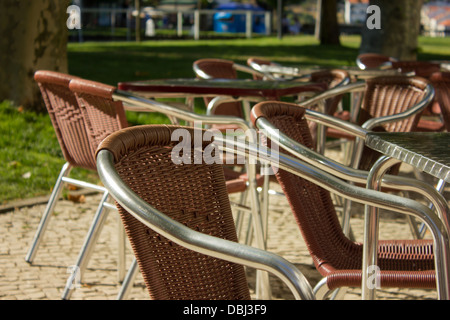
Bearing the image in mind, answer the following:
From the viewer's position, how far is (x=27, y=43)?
7781 mm

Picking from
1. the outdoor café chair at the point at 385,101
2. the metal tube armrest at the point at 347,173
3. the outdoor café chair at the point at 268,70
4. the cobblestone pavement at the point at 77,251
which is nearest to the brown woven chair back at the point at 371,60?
the outdoor café chair at the point at 268,70

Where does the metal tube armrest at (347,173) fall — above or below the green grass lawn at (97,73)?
above

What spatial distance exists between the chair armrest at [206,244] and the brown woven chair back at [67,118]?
2063 millimetres

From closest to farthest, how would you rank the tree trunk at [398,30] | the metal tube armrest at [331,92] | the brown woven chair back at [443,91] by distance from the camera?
the metal tube armrest at [331,92] < the brown woven chair back at [443,91] < the tree trunk at [398,30]

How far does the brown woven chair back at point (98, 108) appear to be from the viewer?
11.1ft

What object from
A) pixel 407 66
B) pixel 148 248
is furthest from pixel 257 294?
pixel 407 66

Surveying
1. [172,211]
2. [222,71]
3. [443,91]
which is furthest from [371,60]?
[172,211]

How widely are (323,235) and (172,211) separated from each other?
908 millimetres

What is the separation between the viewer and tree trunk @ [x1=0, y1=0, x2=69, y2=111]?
7676 millimetres

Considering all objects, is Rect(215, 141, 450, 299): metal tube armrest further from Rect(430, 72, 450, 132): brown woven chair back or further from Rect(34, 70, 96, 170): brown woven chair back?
Rect(430, 72, 450, 132): brown woven chair back

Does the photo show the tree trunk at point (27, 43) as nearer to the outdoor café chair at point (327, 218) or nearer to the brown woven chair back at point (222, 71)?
the brown woven chair back at point (222, 71)

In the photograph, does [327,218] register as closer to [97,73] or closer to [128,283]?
[128,283]
